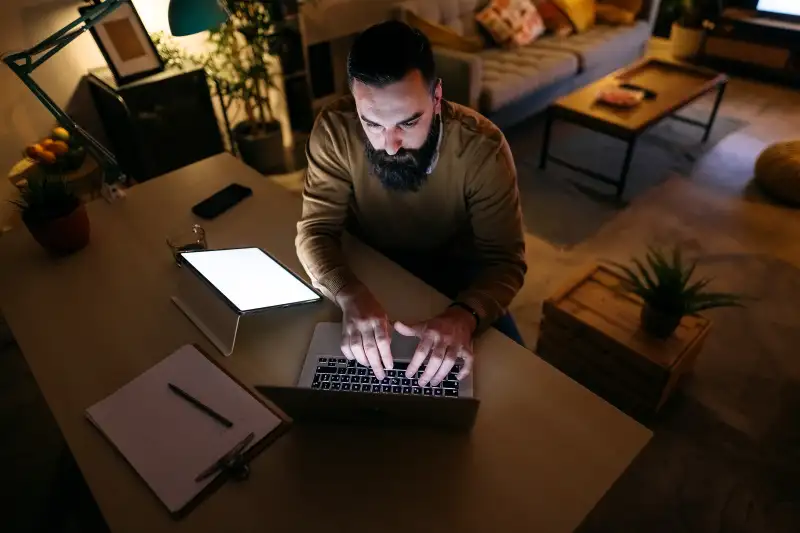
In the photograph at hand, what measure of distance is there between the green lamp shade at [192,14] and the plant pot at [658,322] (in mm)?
1468

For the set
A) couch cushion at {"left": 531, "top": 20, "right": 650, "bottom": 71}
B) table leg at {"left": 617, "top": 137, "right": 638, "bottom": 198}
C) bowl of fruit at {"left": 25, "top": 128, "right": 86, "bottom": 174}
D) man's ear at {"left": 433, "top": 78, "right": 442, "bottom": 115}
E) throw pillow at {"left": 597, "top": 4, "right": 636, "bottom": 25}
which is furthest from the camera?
throw pillow at {"left": 597, "top": 4, "right": 636, "bottom": 25}

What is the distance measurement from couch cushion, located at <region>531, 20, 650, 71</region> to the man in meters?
2.49

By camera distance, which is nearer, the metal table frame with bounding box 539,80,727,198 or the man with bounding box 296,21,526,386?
the man with bounding box 296,21,526,386

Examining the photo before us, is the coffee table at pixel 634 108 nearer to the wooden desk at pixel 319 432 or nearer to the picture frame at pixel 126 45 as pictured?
the wooden desk at pixel 319 432

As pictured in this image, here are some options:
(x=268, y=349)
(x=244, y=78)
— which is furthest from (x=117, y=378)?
(x=244, y=78)

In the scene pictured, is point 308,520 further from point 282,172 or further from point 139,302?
point 282,172

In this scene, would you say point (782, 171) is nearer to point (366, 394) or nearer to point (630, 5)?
point (630, 5)

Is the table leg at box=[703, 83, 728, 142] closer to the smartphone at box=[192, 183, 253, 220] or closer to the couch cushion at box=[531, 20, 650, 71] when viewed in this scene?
the couch cushion at box=[531, 20, 650, 71]

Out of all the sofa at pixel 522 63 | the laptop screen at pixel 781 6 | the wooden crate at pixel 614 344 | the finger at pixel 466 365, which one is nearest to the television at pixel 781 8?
the laptop screen at pixel 781 6

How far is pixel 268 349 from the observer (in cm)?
106

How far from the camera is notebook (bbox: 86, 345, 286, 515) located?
86 cm

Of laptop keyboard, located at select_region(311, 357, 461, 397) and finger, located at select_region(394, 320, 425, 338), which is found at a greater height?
finger, located at select_region(394, 320, 425, 338)

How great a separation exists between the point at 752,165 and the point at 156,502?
3288mm

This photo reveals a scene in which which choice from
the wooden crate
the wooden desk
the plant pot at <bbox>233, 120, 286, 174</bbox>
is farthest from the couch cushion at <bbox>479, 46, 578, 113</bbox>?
the wooden desk
